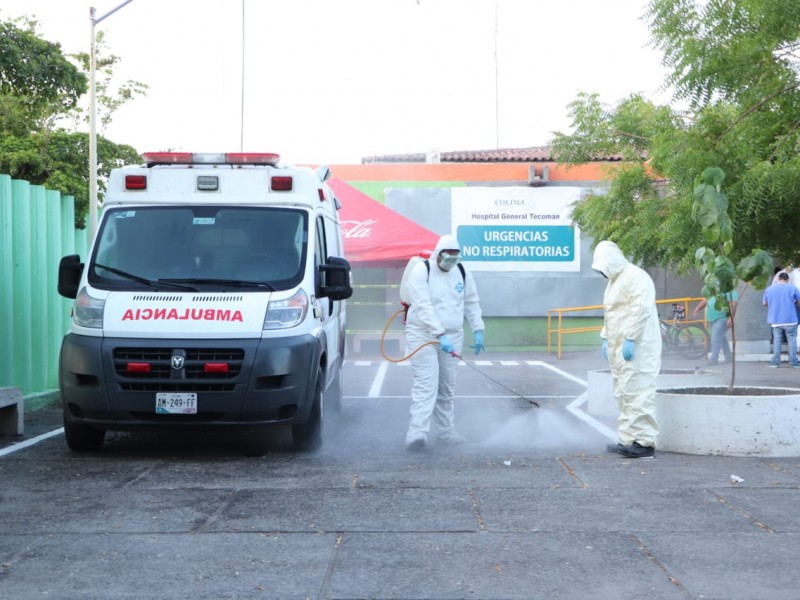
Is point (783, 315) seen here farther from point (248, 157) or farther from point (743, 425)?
point (248, 157)

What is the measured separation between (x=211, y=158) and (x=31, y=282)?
435 centimetres

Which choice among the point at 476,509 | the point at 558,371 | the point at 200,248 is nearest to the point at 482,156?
the point at 558,371

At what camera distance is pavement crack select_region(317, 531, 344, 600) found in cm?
498

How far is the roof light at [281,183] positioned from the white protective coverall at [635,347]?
2.70 meters

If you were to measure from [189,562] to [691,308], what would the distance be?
21.8 meters

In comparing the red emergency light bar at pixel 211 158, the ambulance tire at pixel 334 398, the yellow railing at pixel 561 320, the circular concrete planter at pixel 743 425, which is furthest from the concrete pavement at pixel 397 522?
the yellow railing at pixel 561 320

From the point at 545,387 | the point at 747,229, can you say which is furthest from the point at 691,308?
the point at 747,229

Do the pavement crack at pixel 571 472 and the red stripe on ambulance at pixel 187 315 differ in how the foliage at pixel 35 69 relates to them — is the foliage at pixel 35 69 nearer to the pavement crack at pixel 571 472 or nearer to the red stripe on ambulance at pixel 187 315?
the red stripe on ambulance at pixel 187 315

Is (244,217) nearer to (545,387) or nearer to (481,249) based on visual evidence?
(545,387)

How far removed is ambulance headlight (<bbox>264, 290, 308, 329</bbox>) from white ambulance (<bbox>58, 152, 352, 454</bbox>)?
0.04 feet

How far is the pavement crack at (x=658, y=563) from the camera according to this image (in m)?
5.03

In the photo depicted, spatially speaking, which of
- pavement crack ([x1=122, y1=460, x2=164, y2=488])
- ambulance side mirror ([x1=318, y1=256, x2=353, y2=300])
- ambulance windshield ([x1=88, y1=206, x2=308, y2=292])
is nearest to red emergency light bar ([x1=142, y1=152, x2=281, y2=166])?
ambulance windshield ([x1=88, y1=206, x2=308, y2=292])

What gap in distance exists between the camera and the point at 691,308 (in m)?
26.0

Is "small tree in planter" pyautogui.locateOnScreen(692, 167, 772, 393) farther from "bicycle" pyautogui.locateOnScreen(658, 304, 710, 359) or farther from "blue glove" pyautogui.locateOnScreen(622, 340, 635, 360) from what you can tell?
"bicycle" pyautogui.locateOnScreen(658, 304, 710, 359)
